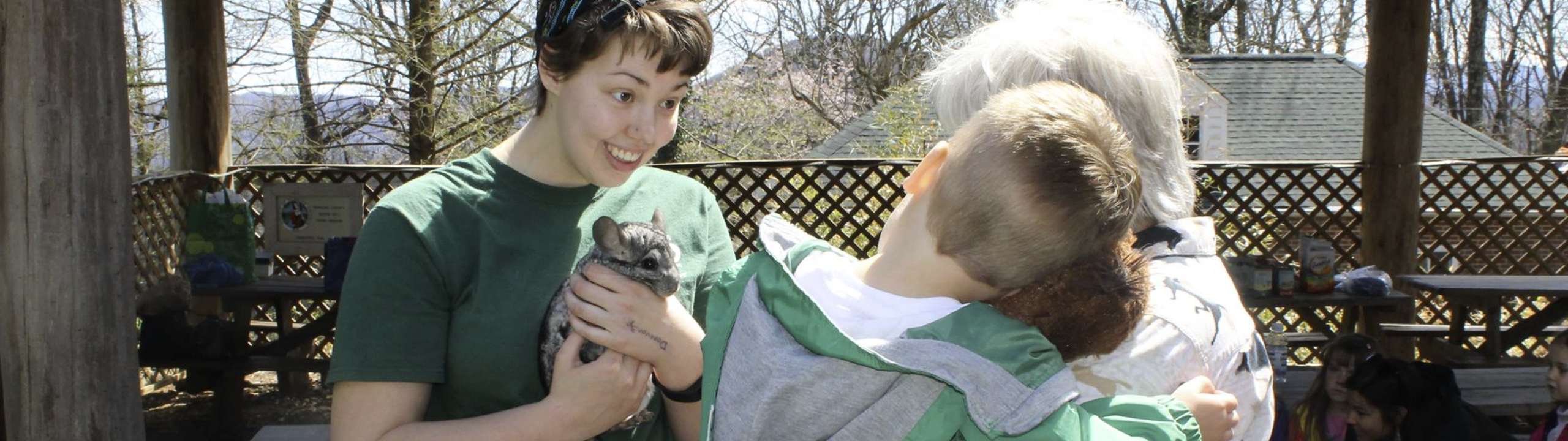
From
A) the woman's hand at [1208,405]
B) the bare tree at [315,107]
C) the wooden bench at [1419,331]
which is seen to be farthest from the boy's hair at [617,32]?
the bare tree at [315,107]

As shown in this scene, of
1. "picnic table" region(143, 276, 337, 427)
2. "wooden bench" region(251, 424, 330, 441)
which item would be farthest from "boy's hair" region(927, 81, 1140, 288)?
"picnic table" region(143, 276, 337, 427)

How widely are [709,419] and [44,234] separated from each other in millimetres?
2495

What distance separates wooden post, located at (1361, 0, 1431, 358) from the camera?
5789 millimetres

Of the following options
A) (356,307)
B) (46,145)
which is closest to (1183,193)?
(356,307)

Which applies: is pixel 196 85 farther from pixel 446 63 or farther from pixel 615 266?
pixel 615 266

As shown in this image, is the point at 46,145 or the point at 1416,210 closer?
the point at 46,145

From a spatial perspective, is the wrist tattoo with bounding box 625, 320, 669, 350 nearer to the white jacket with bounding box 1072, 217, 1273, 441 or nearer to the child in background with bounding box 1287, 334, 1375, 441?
the white jacket with bounding box 1072, 217, 1273, 441

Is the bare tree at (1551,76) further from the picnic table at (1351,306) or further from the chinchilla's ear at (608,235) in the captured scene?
the chinchilla's ear at (608,235)

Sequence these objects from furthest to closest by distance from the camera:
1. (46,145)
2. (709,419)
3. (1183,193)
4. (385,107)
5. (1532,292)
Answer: (385,107) < (1532,292) < (46,145) < (1183,193) < (709,419)

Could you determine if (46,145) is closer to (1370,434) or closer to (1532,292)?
(1370,434)

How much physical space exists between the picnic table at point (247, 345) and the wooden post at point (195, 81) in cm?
87

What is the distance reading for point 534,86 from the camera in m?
1.52

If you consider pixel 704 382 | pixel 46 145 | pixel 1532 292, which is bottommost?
pixel 1532 292

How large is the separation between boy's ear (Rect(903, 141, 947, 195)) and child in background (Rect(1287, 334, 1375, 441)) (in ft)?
11.2
